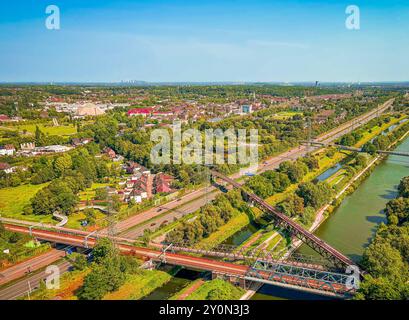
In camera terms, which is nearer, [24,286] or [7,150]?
[24,286]

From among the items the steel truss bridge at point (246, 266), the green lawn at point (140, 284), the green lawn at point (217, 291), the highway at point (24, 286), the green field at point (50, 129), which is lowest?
the highway at point (24, 286)

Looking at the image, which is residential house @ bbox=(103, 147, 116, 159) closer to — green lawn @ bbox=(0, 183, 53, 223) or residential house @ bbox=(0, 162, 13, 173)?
green lawn @ bbox=(0, 183, 53, 223)

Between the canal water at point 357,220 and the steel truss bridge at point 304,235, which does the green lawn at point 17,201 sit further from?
the canal water at point 357,220

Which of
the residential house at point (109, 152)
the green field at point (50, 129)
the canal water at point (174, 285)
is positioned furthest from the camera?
the green field at point (50, 129)

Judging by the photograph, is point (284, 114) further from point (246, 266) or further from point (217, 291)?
point (217, 291)

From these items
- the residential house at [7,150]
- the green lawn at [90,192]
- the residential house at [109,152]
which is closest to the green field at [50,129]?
the residential house at [7,150]

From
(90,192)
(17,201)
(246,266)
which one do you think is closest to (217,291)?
(246,266)
